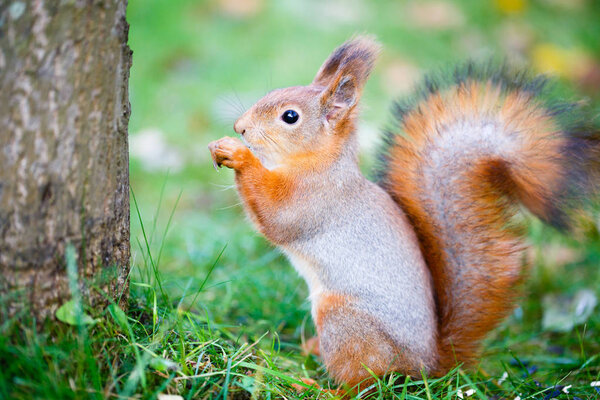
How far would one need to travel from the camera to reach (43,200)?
3.34 ft

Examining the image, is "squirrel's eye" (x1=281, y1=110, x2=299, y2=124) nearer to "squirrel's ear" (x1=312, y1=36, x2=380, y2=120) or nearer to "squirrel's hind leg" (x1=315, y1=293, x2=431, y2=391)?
"squirrel's ear" (x1=312, y1=36, x2=380, y2=120)

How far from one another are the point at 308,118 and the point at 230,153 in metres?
0.28

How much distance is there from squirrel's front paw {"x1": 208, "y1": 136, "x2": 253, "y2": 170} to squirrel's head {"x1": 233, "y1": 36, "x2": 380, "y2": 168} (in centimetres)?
12

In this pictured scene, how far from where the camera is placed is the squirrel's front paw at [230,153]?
4.81ft

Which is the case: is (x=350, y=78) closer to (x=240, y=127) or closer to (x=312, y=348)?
(x=240, y=127)

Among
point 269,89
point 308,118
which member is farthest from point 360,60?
point 269,89

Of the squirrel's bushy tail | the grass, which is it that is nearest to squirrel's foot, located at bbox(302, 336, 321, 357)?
the grass

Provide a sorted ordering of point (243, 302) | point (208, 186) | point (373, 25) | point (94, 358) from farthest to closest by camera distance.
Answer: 1. point (373, 25)
2. point (208, 186)
3. point (243, 302)
4. point (94, 358)

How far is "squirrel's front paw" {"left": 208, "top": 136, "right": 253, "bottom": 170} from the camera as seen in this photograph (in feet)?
4.81

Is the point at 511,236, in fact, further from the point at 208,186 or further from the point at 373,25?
the point at 373,25

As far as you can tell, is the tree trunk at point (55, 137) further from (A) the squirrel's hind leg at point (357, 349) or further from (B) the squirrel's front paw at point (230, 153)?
(A) the squirrel's hind leg at point (357, 349)

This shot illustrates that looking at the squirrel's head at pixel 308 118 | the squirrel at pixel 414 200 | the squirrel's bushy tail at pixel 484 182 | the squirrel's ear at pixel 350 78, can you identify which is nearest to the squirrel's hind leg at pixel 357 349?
the squirrel at pixel 414 200

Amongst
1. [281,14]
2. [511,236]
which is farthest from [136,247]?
[281,14]

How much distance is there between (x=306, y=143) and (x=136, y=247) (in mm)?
914
